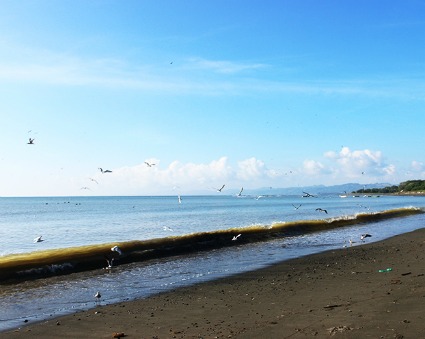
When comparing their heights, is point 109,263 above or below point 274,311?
below

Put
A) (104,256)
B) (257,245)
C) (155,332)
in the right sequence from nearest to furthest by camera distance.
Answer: (155,332) → (104,256) → (257,245)

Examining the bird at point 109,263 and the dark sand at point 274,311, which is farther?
the bird at point 109,263

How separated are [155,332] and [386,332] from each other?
15.1ft

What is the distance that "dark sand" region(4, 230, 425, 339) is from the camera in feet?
28.1

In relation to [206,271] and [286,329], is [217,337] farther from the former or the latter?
[206,271]

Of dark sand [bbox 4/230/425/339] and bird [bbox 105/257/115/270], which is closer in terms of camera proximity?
dark sand [bbox 4/230/425/339]

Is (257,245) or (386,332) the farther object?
(257,245)

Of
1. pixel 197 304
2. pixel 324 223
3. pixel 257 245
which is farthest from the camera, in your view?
pixel 324 223

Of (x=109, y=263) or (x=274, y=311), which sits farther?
(x=109, y=263)

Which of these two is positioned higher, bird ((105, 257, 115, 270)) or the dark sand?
the dark sand

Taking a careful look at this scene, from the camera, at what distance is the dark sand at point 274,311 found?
8.55 metres

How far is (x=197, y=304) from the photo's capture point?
11.9 metres

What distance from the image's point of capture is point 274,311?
1047 cm

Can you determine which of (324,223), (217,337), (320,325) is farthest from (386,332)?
Result: (324,223)
